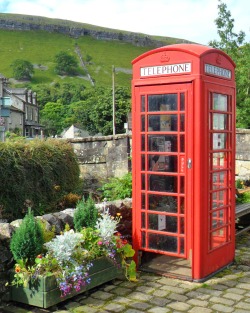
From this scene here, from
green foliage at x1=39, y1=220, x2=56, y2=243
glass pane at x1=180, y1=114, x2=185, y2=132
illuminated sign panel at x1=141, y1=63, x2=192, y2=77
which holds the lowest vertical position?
green foliage at x1=39, y1=220, x2=56, y2=243

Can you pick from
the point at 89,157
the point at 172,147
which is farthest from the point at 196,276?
the point at 89,157

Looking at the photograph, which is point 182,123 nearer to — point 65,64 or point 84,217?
point 84,217

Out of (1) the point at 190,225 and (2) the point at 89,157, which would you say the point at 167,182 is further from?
(2) the point at 89,157

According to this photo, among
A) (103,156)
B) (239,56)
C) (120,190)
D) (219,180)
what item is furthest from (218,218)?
(239,56)

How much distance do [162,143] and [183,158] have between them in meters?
0.33

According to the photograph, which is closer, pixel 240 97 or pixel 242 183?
pixel 242 183

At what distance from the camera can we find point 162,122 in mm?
5617

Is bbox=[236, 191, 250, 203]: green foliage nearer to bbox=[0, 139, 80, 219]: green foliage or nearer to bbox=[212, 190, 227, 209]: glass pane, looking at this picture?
bbox=[212, 190, 227, 209]: glass pane

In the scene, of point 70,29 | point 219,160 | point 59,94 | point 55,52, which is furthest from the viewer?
point 70,29

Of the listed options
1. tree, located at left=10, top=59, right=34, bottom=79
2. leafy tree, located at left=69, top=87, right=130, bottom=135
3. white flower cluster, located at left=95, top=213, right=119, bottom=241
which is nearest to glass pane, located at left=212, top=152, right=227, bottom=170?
white flower cluster, located at left=95, top=213, right=119, bottom=241

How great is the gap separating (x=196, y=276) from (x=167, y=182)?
116 centimetres

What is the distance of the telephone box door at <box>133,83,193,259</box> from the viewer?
5469mm

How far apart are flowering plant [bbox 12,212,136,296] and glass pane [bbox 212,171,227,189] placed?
1.42 metres

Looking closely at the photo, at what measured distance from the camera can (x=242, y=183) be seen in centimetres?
996
